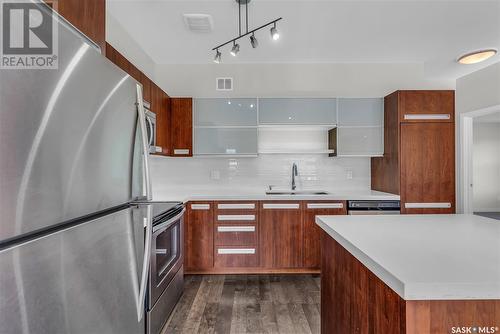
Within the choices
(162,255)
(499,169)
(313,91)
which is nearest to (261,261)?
(162,255)

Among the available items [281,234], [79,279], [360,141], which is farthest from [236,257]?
[79,279]

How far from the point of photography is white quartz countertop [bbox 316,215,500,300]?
2.39 feet

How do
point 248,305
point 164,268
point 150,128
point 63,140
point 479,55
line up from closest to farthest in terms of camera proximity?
point 63,140, point 150,128, point 164,268, point 248,305, point 479,55

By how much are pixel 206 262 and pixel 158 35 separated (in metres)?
2.57

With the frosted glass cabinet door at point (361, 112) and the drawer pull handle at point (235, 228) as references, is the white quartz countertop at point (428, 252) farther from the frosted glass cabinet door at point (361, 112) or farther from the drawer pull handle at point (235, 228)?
the frosted glass cabinet door at point (361, 112)

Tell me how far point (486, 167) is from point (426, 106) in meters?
5.78

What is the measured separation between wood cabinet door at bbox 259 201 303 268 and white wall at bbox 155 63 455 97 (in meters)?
1.60

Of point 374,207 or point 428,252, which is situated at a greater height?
point 428,252

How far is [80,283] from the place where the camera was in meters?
0.78

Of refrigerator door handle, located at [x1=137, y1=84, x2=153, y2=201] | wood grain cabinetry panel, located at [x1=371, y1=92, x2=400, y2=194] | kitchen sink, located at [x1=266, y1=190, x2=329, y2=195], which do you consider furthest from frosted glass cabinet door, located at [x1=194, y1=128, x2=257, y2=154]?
refrigerator door handle, located at [x1=137, y1=84, x2=153, y2=201]

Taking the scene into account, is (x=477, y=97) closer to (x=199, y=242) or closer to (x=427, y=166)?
(x=427, y=166)

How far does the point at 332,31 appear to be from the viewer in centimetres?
273

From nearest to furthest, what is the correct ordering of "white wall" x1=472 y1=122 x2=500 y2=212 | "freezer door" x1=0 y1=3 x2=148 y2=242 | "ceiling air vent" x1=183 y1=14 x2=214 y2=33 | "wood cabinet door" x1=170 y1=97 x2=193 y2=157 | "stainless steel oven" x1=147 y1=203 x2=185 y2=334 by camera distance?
"freezer door" x1=0 y1=3 x2=148 y2=242
"stainless steel oven" x1=147 y1=203 x2=185 y2=334
"ceiling air vent" x1=183 y1=14 x2=214 y2=33
"wood cabinet door" x1=170 y1=97 x2=193 y2=157
"white wall" x1=472 y1=122 x2=500 y2=212

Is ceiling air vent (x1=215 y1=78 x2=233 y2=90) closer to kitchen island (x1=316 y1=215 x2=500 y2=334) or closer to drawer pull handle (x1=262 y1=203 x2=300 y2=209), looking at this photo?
drawer pull handle (x1=262 y1=203 x2=300 y2=209)
